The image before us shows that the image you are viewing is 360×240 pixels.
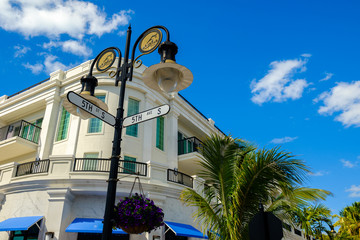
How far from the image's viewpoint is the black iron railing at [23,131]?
19.0 metres

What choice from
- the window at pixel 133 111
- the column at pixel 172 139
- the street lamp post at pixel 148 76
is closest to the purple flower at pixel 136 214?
the street lamp post at pixel 148 76

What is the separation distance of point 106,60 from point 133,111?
1099 cm

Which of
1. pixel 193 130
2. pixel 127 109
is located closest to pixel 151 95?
pixel 127 109

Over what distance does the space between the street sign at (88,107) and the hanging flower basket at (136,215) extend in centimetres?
178

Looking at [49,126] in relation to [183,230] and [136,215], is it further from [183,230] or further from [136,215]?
[136,215]

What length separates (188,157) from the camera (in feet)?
63.4

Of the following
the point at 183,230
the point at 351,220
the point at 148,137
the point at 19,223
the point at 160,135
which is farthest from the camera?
the point at 351,220

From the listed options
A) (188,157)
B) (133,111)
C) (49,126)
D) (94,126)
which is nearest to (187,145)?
(188,157)

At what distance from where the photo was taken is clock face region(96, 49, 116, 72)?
666cm

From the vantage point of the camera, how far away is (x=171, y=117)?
65.3 feet

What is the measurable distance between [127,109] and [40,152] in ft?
18.8

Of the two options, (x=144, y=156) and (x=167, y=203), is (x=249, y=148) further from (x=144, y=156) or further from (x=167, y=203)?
(x=144, y=156)

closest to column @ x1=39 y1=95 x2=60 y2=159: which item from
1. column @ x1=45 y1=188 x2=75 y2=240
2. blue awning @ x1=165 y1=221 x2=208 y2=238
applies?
column @ x1=45 y1=188 x2=75 y2=240

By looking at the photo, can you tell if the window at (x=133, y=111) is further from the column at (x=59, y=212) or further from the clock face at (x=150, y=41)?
the clock face at (x=150, y=41)
